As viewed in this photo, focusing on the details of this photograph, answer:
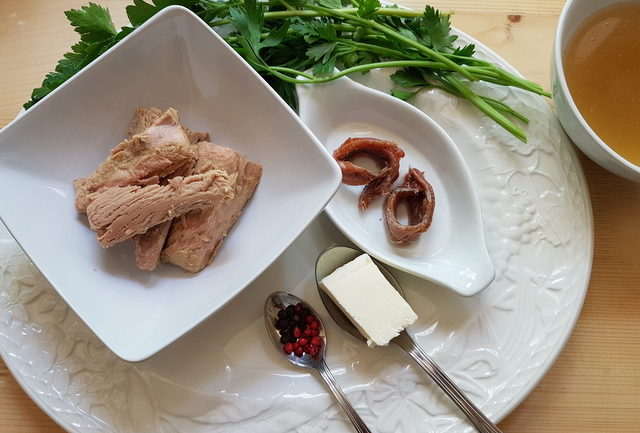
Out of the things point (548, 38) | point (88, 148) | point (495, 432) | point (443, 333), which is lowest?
point (495, 432)

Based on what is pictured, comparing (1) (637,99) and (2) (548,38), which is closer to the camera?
(1) (637,99)

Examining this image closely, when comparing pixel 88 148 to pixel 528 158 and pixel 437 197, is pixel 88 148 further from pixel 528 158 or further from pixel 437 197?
pixel 528 158

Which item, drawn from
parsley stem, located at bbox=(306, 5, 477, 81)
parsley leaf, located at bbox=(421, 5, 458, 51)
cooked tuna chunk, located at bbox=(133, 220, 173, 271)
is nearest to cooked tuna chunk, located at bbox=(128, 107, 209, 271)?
cooked tuna chunk, located at bbox=(133, 220, 173, 271)

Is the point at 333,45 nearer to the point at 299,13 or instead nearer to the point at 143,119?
the point at 299,13

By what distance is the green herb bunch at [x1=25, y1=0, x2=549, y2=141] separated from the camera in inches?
65.0

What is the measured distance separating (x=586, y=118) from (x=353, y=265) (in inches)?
36.5

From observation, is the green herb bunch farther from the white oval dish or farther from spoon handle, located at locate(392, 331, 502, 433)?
spoon handle, located at locate(392, 331, 502, 433)

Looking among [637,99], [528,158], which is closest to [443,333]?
[528,158]

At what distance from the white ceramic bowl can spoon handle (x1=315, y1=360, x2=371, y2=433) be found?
42.5 inches

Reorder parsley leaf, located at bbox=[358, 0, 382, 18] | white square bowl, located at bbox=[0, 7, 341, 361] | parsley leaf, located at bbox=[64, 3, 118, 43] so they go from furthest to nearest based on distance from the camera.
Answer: parsley leaf, located at bbox=[358, 0, 382, 18] → parsley leaf, located at bbox=[64, 3, 118, 43] → white square bowl, located at bbox=[0, 7, 341, 361]

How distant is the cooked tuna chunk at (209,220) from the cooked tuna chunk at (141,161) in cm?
8

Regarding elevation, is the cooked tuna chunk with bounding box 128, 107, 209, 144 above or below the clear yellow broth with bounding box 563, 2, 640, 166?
above

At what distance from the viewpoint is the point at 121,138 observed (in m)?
1.68

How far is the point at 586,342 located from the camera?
1.74m
